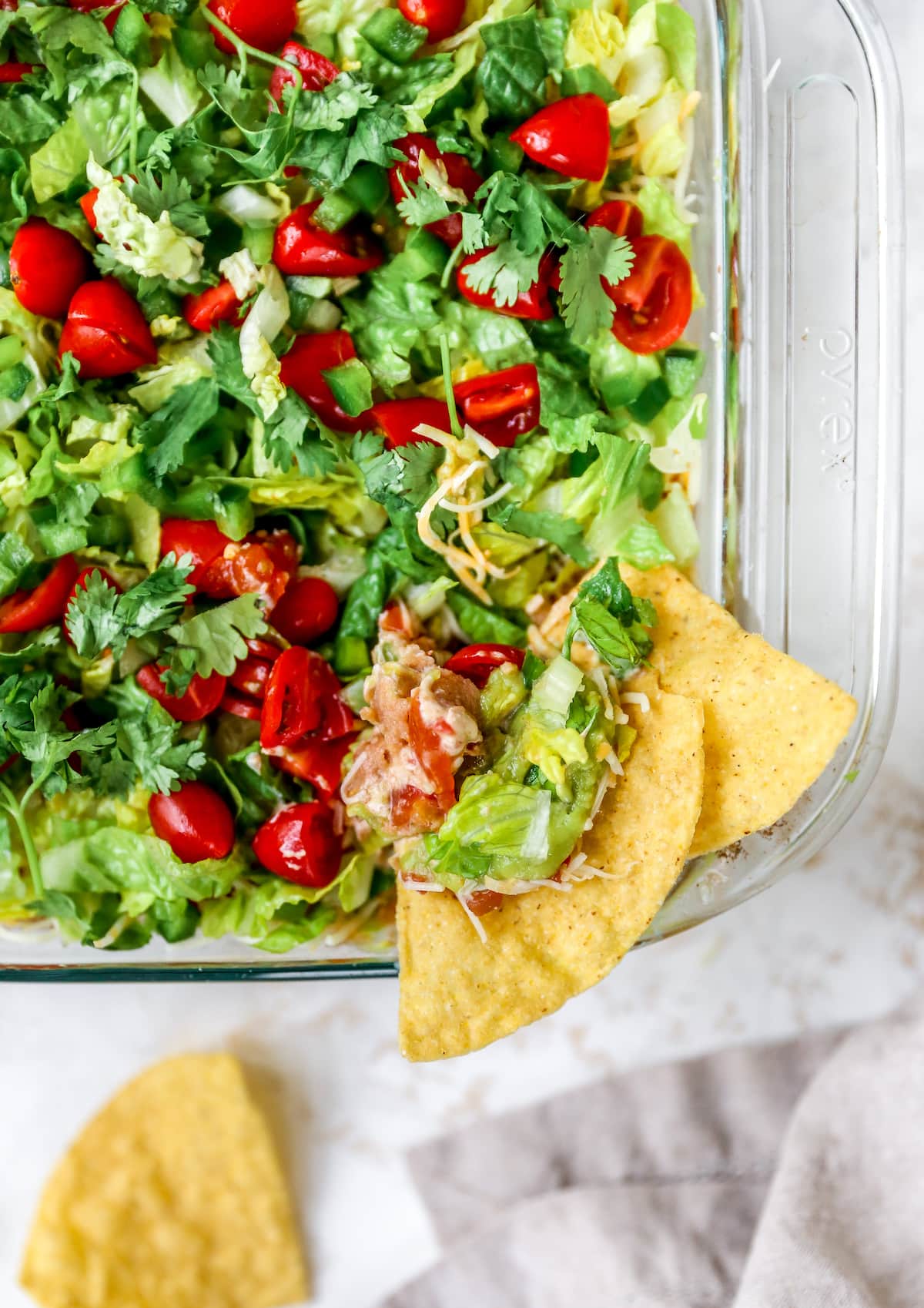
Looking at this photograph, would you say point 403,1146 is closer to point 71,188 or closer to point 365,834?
point 365,834

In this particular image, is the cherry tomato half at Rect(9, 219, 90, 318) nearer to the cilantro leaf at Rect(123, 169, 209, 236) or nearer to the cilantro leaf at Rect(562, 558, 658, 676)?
the cilantro leaf at Rect(123, 169, 209, 236)

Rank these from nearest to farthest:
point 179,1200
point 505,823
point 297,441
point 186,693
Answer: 1. point 505,823
2. point 297,441
3. point 186,693
4. point 179,1200

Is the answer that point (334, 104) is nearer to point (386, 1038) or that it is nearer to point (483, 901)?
point (483, 901)

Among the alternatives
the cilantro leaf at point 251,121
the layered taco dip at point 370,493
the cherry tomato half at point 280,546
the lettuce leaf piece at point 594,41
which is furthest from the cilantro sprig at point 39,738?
the lettuce leaf piece at point 594,41

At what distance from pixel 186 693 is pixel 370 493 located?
0.46m

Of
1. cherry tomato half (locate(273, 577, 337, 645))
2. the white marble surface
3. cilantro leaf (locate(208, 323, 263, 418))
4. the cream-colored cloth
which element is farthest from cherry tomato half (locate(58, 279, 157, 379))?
the cream-colored cloth

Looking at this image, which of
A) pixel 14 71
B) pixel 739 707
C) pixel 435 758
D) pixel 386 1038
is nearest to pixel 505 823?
pixel 435 758

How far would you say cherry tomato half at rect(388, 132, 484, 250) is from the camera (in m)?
1.77

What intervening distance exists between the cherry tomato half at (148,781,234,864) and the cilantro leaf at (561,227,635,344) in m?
0.97

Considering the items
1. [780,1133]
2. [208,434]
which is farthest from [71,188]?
[780,1133]

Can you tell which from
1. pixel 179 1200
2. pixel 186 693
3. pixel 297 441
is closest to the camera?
pixel 297 441

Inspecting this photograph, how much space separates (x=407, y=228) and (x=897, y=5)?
3.32ft

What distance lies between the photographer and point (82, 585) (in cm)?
189

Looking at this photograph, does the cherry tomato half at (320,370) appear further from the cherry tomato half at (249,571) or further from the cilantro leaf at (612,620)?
the cilantro leaf at (612,620)
